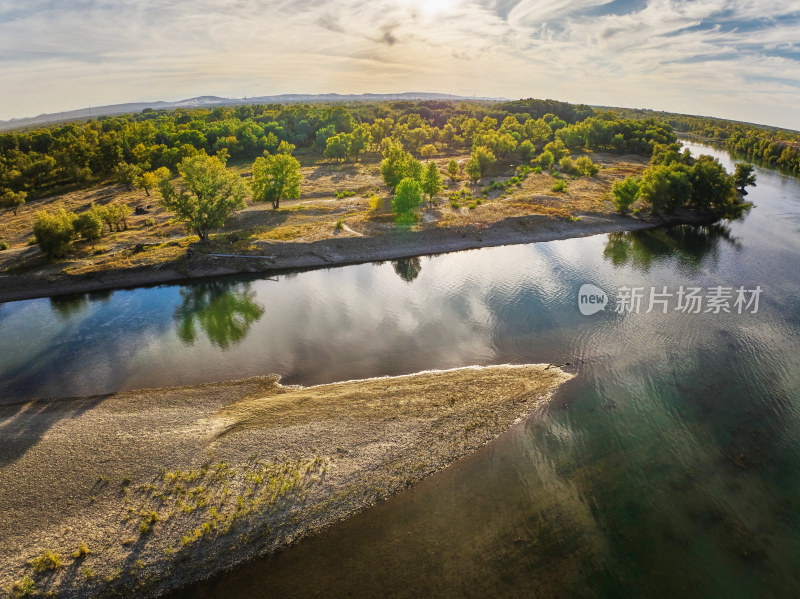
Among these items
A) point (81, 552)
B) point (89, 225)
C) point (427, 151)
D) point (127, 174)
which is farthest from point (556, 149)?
point (81, 552)

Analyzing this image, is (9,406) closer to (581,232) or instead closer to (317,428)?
(317,428)

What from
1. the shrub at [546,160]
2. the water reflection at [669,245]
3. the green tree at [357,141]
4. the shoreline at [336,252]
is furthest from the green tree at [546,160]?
the green tree at [357,141]

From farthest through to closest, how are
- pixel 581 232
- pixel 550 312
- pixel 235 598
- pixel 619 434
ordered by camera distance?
pixel 581 232 < pixel 550 312 < pixel 619 434 < pixel 235 598

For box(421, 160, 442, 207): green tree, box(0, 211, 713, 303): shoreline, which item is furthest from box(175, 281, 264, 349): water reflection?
box(421, 160, 442, 207): green tree

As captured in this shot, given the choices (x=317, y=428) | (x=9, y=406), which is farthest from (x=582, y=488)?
(x=9, y=406)

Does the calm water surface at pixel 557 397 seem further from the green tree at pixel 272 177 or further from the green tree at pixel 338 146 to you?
the green tree at pixel 338 146

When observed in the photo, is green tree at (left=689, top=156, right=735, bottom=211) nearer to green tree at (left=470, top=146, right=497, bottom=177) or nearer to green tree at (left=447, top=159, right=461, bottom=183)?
green tree at (left=470, top=146, right=497, bottom=177)
